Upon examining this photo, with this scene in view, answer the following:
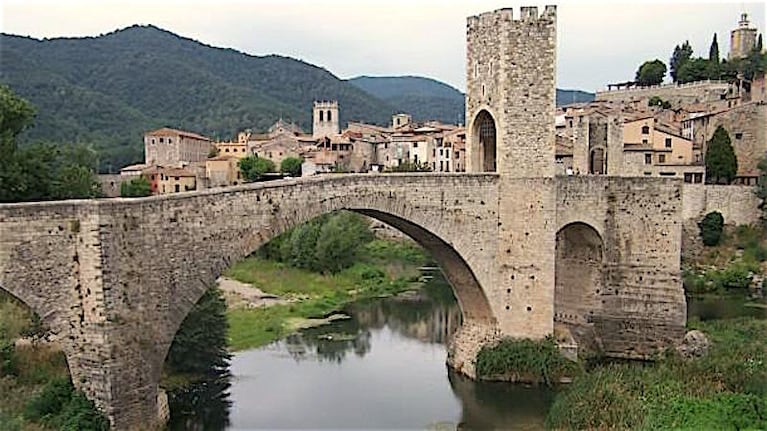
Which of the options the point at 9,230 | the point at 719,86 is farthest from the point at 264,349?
the point at 719,86

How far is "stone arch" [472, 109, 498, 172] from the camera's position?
607 inches

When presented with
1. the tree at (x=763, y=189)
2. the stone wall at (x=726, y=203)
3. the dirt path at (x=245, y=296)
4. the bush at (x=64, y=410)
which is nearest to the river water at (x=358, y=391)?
the bush at (x=64, y=410)

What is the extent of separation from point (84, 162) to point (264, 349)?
1470cm

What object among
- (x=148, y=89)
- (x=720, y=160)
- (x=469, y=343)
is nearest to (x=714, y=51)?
(x=720, y=160)

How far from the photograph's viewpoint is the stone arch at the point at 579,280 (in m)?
16.3

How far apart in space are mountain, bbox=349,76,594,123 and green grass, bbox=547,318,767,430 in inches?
4107

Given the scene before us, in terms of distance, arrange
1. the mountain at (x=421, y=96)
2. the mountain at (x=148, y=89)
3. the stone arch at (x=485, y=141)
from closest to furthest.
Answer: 1. the stone arch at (x=485, y=141)
2. the mountain at (x=148, y=89)
3. the mountain at (x=421, y=96)

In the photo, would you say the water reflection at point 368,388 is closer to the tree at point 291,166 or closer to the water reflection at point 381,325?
the water reflection at point 381,325

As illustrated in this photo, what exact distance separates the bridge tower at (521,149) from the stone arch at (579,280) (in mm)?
1864

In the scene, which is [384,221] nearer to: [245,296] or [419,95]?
[245,296]

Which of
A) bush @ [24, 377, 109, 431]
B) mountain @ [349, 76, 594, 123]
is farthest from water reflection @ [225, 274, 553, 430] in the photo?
mountain @ [349, 76, 594, 123]

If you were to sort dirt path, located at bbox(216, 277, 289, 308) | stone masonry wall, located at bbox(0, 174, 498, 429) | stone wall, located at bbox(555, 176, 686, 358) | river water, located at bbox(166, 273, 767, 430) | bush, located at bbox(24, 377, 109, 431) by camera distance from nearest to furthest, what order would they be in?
stone masonry wall, located at bbox(0, 174, 498, 429) → bush, located at bbox(24, 377, 109, 431) → river water, located at bbox(166, 273, 767, 430) → stone wall, located at bbox(555, 176, 686, 358) → dirt path, located at bbox(216, 277, 289, 308)

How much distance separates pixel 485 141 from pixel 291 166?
2411 centimetres

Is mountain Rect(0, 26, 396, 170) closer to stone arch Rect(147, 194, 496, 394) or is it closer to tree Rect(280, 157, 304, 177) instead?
tree Rect(280, 157, 304, 177)
